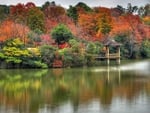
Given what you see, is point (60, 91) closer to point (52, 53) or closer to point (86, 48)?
point (52, 53)

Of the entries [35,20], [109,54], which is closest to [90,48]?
[109,54]

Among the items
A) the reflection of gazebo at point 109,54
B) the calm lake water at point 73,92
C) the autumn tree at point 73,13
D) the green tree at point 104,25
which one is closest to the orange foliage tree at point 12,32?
the calm lake water at point 73,92

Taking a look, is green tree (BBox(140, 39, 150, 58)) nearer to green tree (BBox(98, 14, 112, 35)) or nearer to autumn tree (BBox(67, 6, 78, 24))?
green tree (BBox(98, 14, 112, 35))

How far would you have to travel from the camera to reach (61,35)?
36.0 meters

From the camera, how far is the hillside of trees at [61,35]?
31766mm

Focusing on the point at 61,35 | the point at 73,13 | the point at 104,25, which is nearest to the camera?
the point at 61,35

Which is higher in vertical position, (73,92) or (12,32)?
(12,32)

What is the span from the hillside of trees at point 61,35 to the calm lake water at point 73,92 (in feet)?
11.1

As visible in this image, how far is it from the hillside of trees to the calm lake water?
338 centimetres

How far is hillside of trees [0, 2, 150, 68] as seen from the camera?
31.8 metres

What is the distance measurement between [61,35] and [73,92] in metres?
17.0

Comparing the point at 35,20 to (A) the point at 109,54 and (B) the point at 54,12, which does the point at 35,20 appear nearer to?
(A) the point at 109,54

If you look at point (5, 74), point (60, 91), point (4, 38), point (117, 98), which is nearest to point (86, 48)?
point (4, 38)

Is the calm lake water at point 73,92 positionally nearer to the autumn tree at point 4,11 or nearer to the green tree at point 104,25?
the green tree at point 104,25
